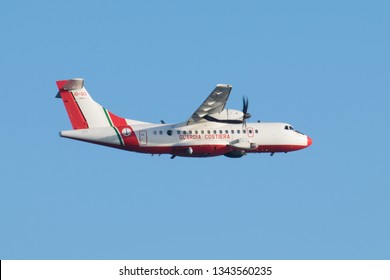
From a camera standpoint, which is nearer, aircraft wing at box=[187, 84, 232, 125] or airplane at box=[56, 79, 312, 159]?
aircraft wing at box=[187, 84, 232, 125]

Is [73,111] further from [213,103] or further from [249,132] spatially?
[249,132]

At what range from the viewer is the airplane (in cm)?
6969

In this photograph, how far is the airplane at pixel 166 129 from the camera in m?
69.7

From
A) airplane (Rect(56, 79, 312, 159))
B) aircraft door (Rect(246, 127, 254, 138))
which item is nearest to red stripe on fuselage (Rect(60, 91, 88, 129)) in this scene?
airplane (Rect(56, 79, 312, 159))

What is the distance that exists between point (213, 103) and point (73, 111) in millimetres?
9727

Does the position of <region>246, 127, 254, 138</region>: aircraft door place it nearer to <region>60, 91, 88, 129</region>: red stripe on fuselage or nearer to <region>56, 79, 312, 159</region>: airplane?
<region>56, 79, 312, 159</region>: airplane

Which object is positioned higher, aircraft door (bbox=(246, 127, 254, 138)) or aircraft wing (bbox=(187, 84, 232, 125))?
aircraft wing (bbox=(187, 84, 232, 125))

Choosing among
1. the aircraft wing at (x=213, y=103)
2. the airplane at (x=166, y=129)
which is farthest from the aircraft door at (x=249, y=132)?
the aircraft wing at (x=213, y=103)

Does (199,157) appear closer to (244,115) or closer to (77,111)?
(244,115)

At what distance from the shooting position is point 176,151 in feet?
232

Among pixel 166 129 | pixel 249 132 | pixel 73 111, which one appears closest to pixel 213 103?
pixel 166 129
